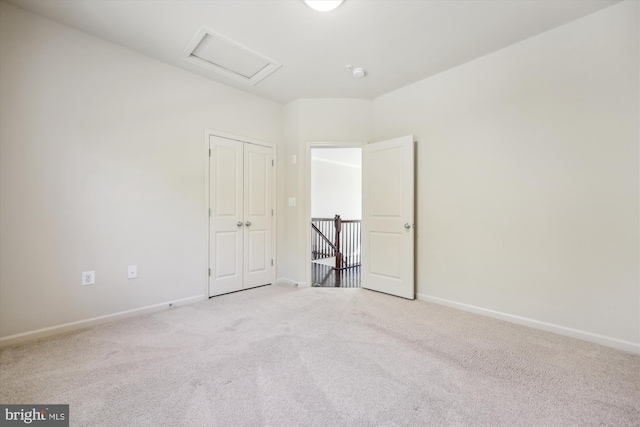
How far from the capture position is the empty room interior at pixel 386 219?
1626 mm

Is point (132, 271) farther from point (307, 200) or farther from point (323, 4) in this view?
point (323, 4)

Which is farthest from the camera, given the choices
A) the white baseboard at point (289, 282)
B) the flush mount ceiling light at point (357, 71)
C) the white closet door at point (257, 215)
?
the white baseboard at point (289, 282)

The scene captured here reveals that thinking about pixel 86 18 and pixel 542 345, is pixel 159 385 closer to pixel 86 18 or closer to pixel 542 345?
pixel 542 345

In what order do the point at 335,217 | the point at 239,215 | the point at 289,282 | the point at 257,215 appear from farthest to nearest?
the point at 335,217, the point at 289,282, the point at 257,215, the point at 239,215

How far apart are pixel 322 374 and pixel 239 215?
2410 millimetres

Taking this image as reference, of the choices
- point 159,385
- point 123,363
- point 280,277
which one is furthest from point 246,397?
point 280,277

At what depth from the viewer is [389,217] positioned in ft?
11.6

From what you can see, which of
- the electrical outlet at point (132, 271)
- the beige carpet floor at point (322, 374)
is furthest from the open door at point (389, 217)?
the electrical outlet at point (132, 271)

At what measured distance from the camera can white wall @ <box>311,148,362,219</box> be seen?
7.27 metres

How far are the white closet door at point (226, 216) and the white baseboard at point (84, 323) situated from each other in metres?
0.43

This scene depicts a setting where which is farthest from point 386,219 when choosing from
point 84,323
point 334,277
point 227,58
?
point 84,323

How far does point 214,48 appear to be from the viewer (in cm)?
271

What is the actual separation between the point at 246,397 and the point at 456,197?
2.73 m

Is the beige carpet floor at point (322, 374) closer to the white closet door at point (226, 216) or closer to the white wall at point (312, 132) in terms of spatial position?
the white closet door at point (226, 216)
